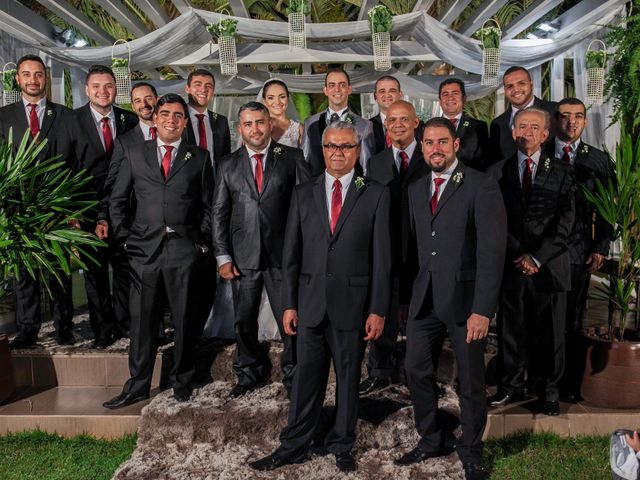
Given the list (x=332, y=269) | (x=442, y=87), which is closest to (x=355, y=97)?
(x=442, y=87)

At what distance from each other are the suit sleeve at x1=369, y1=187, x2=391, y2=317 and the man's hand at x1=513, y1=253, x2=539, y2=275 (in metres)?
1.05

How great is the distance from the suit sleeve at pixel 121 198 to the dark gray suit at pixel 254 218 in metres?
0.61

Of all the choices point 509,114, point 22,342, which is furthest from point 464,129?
point 22,342

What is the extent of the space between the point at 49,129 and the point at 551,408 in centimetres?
392

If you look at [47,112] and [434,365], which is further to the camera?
[47,112]

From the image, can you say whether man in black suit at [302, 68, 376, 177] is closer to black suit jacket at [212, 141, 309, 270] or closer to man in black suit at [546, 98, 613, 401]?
black suit jacket at [212, 141, 309, 270]

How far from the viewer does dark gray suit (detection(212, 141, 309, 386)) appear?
4613 millimetres

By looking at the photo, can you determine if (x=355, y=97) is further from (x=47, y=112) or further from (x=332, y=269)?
(x=332, y=269)

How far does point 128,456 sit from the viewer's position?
445cm

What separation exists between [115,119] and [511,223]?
9.66 ft

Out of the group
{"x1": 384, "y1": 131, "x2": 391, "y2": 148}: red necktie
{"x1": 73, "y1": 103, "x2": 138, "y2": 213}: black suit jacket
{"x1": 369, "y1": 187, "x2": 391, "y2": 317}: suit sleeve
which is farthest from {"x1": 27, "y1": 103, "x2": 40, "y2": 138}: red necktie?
{"x1": 369, "y1": 187, "x2": 391, "y2": 317}: suit sleeve

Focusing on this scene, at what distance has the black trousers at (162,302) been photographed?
4762 mm

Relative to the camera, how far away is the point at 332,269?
3.91 m

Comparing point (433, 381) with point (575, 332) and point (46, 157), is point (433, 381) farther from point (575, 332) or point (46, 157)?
point (46, 157)
